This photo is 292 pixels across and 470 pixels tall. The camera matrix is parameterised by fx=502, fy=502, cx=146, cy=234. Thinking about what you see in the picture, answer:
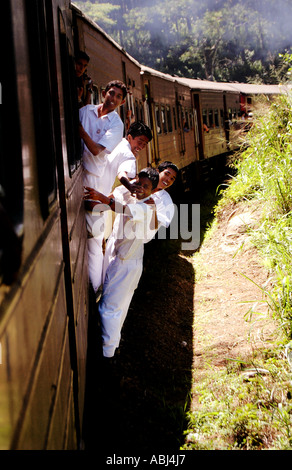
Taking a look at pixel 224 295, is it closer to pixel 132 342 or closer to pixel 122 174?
pixel 132 342

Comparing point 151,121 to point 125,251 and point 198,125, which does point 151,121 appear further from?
point 198,125

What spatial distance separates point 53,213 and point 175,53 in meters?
56.4

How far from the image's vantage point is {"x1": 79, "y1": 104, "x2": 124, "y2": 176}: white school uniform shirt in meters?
4.10

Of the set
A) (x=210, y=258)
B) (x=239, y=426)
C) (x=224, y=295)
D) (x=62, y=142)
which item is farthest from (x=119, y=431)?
(x=210, y=258)

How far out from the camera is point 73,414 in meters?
2.27

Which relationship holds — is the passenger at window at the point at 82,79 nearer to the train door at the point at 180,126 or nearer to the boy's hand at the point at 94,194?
the boy's hand at the point at 94,194

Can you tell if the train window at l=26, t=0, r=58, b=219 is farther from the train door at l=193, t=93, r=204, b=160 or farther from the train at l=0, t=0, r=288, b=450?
the train door at l=193, t=93, r=204, b=160

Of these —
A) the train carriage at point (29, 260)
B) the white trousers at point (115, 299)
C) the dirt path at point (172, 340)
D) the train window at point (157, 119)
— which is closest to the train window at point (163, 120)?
the train window at point (157, 119)

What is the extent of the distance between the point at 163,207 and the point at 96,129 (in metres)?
0.94

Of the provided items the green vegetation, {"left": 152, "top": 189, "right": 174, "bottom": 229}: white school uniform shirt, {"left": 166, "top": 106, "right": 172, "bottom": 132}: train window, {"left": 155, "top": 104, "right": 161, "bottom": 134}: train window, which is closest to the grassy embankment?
{"left": 152, "top": 189, "right": 174, "bottom": 229}: white school uniform shirt

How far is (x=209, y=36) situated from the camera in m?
56.4

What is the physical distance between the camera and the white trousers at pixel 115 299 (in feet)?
14.1

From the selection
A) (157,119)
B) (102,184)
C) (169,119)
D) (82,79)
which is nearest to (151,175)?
(102,184)

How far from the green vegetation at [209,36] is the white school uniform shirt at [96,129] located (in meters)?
49.4
